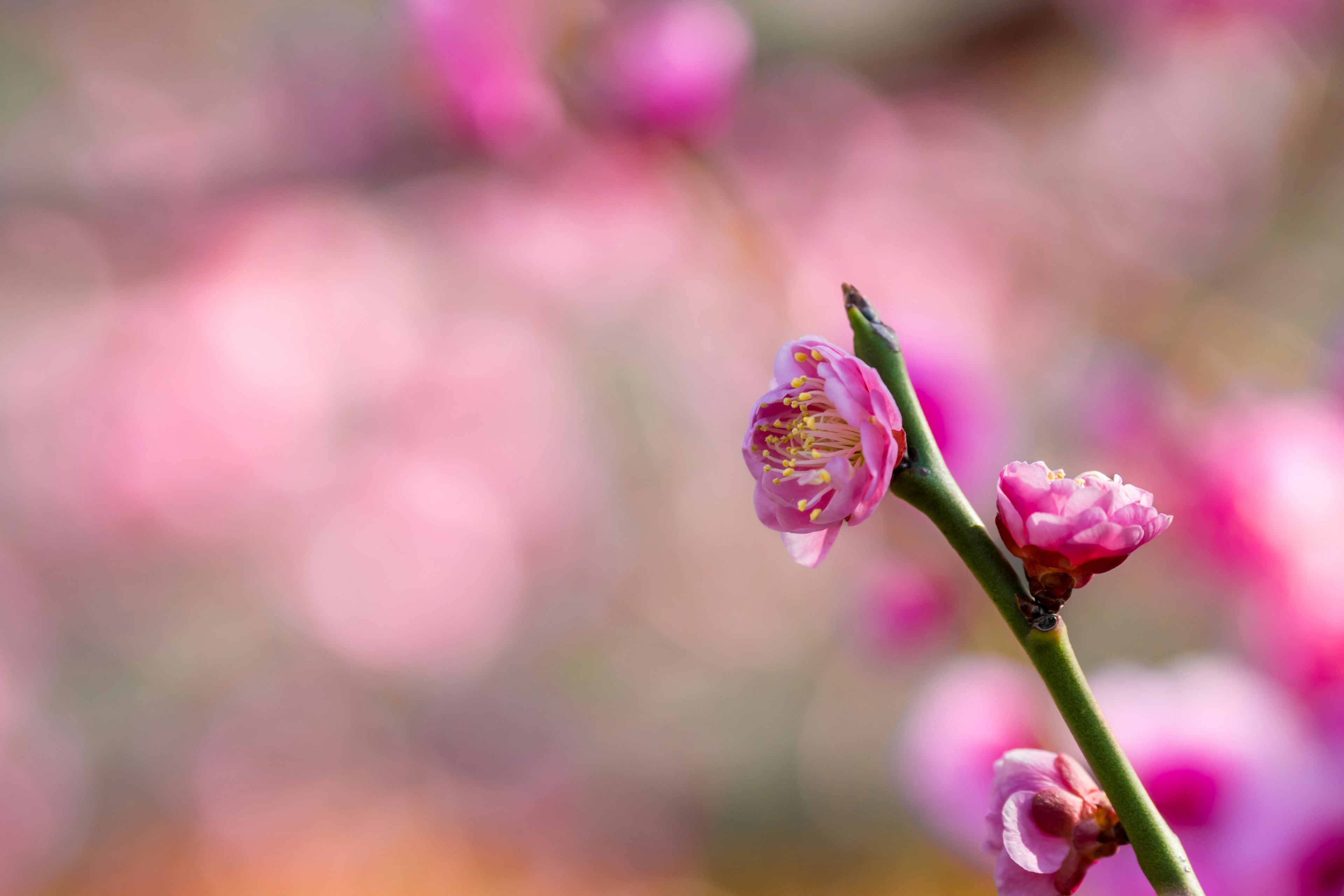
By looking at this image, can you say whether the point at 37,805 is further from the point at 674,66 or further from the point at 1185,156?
the point at 1185,156

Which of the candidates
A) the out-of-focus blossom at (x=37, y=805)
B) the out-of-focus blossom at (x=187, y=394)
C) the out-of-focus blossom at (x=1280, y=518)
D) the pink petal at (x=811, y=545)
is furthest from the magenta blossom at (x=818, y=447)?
the out-of-focus blossom at (x=37, y=805)

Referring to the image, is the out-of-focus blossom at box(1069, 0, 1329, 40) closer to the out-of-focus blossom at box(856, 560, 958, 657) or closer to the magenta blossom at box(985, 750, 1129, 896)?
the out-of-focus blossom at box(856, 560, 958, 657)

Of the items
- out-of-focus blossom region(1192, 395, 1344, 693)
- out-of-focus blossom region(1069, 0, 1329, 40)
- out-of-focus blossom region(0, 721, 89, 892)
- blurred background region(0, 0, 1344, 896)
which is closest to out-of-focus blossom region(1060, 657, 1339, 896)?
out-of-focus blossom region(1192, 395, 1344, 693)

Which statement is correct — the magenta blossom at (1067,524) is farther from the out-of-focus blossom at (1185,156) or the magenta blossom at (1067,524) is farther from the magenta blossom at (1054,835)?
the out-of-focus blossom at (1185,156)

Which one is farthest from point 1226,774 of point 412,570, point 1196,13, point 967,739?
point 412,570

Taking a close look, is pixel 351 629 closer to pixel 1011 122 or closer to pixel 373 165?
pixel 373 165

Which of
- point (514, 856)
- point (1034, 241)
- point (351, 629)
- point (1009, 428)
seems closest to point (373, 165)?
point (1009, 428)

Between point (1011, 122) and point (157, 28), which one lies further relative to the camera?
point (157, 28)
